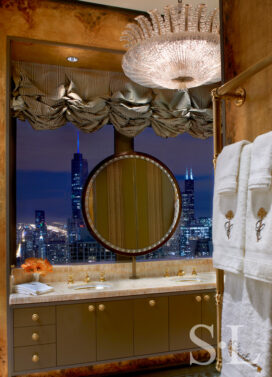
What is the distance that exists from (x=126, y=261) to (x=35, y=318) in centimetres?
104

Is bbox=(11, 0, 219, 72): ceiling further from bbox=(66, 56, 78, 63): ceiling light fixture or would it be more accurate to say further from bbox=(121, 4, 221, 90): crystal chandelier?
bbox=(121, 4, 221, 90): crystal chandelier

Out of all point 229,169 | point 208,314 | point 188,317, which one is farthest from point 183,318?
point 229,169

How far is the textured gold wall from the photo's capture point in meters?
1.25

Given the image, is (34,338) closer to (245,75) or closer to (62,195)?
(62,195)

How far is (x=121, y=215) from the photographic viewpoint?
11.2 feet

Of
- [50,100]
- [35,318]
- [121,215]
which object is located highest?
[50,100]

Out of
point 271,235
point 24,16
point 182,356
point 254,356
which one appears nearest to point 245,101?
point 271,235

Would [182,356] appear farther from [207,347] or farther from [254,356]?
[254,356]

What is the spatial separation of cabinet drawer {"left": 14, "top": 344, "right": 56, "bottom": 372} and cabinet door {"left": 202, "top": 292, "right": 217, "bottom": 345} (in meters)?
1.22

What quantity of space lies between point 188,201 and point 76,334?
167cm

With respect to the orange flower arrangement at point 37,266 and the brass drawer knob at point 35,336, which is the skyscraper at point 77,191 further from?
the brass drawer knob at point 35,336

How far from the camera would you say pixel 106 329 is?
9.21ft

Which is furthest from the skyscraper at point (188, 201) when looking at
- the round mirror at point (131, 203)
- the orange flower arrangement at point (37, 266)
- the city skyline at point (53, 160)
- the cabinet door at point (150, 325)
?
the orange flower arrangement at point (37, 266)

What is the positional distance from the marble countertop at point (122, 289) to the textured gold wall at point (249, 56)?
1735 millimetres
